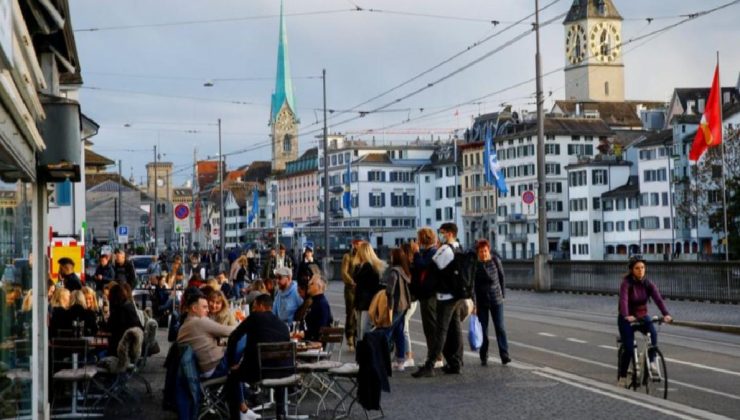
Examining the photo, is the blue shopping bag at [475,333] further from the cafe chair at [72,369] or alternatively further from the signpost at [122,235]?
the signpost at [122,235]

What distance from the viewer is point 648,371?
17.6 m

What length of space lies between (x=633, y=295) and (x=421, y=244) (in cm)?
370

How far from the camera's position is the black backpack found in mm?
19844

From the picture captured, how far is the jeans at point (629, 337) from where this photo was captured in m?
17.7

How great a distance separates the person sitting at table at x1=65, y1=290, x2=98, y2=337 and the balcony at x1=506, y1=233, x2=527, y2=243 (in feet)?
457

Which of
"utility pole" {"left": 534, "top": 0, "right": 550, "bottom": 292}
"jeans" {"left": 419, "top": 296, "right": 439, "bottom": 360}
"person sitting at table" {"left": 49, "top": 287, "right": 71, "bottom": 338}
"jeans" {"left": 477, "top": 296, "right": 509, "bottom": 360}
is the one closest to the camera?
"person sitting at table" {"left": 49, "top": 287, "right": 71, "bottom": 338}

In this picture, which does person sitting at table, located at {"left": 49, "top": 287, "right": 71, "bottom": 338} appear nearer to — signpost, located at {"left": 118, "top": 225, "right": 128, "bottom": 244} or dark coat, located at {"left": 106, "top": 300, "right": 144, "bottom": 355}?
dark coat, located at {"left": 106, "top": 300, "right": 144, "bottom": 355}

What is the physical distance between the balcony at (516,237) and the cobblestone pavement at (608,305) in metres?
106

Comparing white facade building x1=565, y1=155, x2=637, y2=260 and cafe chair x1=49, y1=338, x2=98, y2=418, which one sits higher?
white facade building x1=565, y1=155, x2=637, y2=260

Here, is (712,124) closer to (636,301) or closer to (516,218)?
(636,301)

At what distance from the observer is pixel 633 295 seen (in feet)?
58.7

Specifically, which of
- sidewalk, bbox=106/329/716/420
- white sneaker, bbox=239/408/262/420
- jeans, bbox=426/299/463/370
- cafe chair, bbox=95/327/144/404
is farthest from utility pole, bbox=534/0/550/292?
white sneaker, bbox=239/408/262/420

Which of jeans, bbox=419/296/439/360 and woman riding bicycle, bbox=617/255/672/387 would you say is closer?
woman riding bicycle, bbox=617/255/672/387

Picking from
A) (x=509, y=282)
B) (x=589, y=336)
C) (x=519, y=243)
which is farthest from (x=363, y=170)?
(x=589, y=336)
